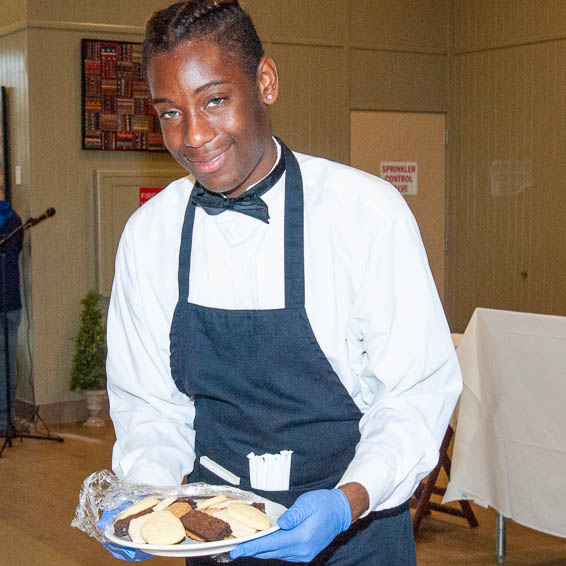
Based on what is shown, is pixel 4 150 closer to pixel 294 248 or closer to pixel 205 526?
pixel 294 248

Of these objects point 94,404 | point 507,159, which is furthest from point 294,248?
point 507,159

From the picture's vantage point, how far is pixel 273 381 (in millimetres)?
1661

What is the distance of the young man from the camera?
5.06 feet

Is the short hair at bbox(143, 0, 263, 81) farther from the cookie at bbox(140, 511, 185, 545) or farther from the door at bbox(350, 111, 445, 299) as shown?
the door at bbox(350, 111, 445, 299)

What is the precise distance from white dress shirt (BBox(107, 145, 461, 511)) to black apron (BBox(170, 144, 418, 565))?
2cm

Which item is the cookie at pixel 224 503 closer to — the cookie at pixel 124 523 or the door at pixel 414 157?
the cookie at pixel 124 523

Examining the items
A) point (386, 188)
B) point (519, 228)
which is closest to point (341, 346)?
point (386, 188)

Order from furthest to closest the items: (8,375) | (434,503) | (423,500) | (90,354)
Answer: (90,354), (8,375), (434,503), (423,500)

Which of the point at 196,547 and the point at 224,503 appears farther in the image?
the point at 224,503

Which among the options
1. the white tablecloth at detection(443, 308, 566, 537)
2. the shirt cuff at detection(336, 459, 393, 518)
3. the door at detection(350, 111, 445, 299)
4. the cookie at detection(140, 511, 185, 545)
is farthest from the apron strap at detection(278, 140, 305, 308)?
the door at detection(350, 111, 445, 299)

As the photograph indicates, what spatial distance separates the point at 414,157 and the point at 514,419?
14.8ft

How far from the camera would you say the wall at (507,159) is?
7.14 meters

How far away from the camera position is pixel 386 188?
163cm

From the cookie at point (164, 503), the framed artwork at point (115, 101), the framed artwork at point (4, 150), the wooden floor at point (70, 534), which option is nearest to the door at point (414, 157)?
the framed artwork at point (115, 101)
